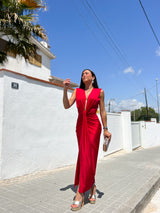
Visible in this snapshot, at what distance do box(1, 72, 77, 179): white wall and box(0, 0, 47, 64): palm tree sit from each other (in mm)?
1584

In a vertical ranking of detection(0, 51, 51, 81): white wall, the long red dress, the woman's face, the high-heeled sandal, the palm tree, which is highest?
detection(0, 51, 51, 81): white wall

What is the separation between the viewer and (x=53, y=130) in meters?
5.16

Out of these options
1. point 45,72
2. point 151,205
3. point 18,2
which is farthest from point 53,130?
point 45,72

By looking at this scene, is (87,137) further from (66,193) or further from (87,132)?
(66,193)

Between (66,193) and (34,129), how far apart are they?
1874mm

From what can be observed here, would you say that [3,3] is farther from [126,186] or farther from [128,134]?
[128,134]

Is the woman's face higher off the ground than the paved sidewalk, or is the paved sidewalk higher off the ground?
the woman's face

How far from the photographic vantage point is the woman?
8.54 feet

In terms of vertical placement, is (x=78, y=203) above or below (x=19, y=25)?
below

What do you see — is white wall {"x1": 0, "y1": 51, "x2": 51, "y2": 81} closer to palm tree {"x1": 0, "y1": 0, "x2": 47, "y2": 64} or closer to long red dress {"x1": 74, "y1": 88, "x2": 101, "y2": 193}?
palm tree {"x1": 0, "y1": 0, "x2": 47, "y2": 64}

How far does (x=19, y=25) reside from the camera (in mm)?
5367

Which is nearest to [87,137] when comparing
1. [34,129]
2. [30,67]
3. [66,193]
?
[66,193]

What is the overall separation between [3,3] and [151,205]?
5913 millimetres

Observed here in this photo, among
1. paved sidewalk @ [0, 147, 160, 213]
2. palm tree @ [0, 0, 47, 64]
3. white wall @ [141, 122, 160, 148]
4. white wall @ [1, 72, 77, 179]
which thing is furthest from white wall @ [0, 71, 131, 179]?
white wall @ [141, 122, 160, 148]
